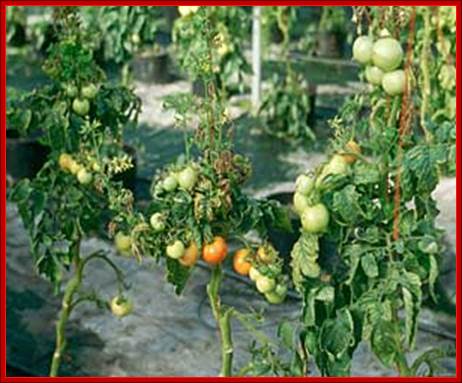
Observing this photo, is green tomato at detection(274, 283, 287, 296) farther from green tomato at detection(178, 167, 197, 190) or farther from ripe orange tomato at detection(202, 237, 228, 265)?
green tomato at detection(178, 167, 197, 190)

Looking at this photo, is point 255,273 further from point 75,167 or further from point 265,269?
point 75,167

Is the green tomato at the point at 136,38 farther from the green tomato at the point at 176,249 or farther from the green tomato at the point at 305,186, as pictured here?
the green tomato at the point at 305,186

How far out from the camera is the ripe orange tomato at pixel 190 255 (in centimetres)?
314

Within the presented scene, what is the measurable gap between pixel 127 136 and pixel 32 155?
1.35m

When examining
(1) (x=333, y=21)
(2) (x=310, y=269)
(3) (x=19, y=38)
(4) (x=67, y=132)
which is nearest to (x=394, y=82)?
(2) (x=310, y=269)

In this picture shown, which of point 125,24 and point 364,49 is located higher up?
point 364,49

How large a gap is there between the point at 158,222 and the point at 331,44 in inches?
Result: 291

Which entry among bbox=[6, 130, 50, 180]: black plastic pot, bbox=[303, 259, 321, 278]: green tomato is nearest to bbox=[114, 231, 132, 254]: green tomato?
bbox=[303, 259, 321, 278]: green tomato

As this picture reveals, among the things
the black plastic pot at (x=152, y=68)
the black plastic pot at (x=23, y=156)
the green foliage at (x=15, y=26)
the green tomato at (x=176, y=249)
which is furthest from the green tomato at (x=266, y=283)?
the green foliage at (x=15, y=26)

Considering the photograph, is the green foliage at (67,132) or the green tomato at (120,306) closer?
the green foliage at (67,132)

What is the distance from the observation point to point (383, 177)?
2.66 m

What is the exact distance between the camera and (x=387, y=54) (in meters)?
2.56

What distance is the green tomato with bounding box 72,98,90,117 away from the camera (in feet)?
12.3

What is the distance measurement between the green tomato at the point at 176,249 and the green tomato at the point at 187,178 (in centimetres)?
19
